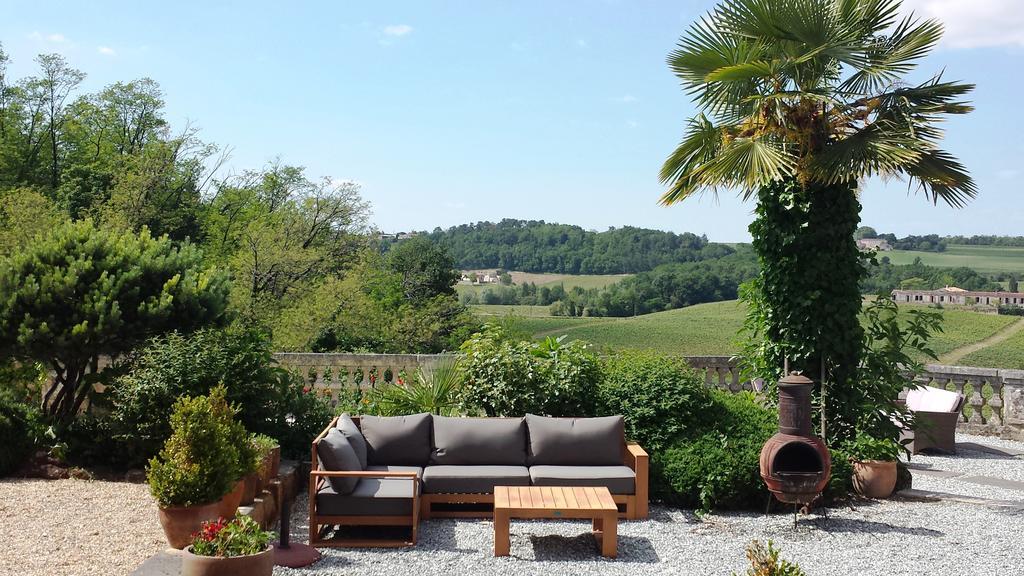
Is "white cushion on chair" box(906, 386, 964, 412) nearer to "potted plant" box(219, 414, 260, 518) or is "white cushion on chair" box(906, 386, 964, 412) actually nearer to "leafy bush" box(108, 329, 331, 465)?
"leafy bush" box(108, 329, 331, 465)

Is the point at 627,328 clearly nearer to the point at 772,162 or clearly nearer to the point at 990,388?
the point at 990,388

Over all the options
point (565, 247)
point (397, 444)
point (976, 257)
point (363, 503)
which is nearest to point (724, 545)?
point (363, 503)

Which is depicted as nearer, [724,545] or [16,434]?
[724,545]

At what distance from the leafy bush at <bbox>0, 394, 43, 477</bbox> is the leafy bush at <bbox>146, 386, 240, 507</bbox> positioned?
331 centimetres

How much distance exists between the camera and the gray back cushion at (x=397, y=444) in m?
7.79

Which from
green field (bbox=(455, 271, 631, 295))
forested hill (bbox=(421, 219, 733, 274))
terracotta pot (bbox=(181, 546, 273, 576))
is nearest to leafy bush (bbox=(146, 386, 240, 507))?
terracotta pot (bbox=(181, 546, 273, 576))

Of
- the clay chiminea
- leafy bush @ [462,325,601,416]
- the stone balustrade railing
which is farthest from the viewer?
the stone balustrade railing

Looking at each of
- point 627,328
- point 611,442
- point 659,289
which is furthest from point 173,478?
point 659,289

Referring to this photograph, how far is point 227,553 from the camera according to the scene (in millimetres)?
4871

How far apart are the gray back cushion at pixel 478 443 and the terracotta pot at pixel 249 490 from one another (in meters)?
1.62

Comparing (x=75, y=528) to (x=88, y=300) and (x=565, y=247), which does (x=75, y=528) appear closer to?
(x=88, y=300)

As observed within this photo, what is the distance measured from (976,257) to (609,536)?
58342mm

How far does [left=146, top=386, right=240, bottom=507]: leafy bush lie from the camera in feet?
18.9

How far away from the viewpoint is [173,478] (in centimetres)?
577
